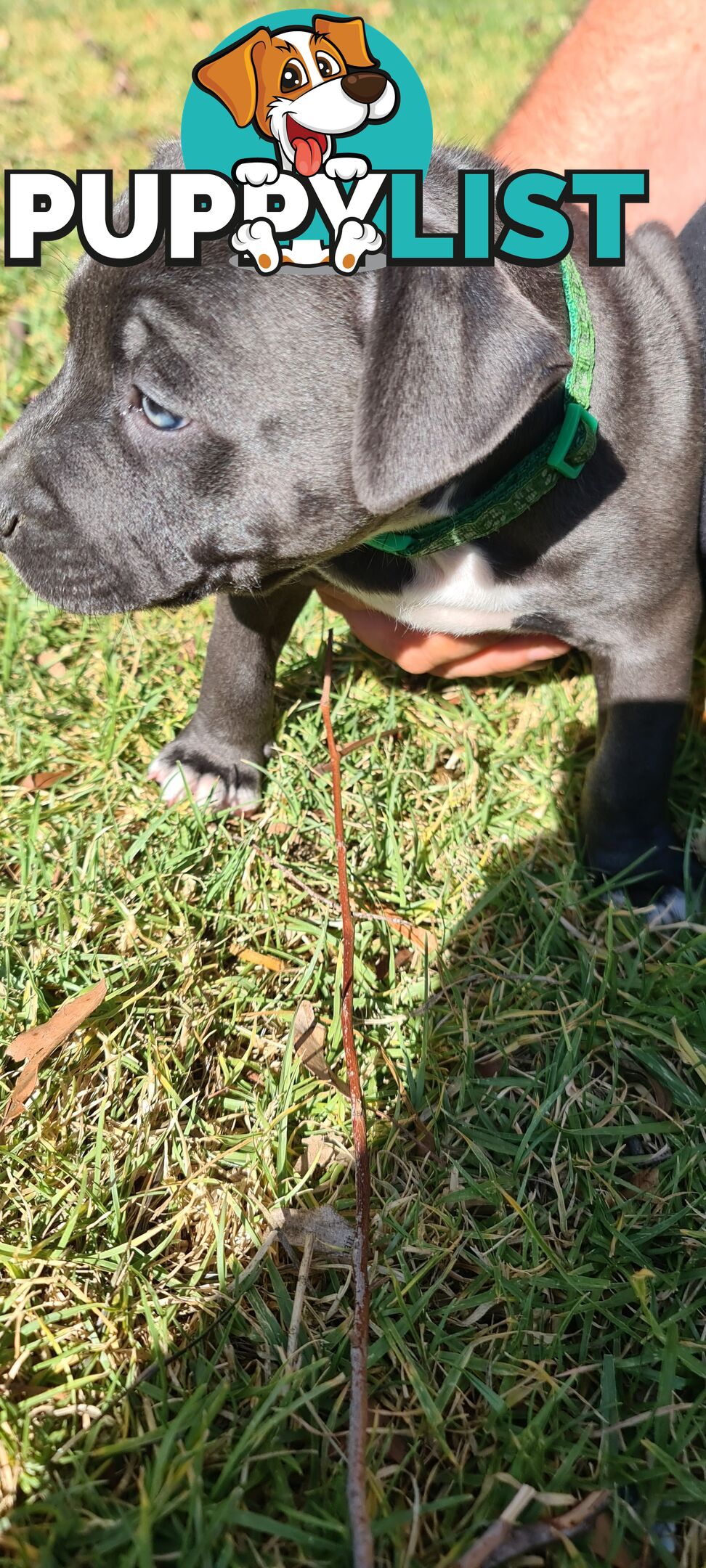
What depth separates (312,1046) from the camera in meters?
2.49

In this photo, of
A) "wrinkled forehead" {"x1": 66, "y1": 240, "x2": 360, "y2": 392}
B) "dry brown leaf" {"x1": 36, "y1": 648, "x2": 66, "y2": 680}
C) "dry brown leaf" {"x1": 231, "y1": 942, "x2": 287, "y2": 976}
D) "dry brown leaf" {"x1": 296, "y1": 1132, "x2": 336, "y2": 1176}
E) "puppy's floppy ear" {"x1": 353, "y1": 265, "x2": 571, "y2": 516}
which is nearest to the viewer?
"puppy's floppy ear" {"x1": 353, "y1": 265, "x2": 571, "y2": 516}

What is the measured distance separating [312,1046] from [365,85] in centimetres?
196

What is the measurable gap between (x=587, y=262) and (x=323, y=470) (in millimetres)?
883

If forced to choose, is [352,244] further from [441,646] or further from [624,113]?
[624,113]

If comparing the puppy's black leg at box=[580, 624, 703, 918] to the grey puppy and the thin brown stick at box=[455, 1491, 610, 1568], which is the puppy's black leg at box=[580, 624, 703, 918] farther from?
the thin brown stick at box=[455, 1491, 610, 1568]

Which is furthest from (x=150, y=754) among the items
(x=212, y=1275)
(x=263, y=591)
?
(x=212, y=1275)

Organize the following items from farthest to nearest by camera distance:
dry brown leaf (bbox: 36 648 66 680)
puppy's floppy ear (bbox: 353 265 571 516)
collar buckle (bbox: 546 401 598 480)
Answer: dry brown leaf (bbox: 36 648 66 680), collar buckle (bbox: 546 401 598 480), puppy's floppy ear (bbox: 353 265 571 516)

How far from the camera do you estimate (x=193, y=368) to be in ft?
6.75

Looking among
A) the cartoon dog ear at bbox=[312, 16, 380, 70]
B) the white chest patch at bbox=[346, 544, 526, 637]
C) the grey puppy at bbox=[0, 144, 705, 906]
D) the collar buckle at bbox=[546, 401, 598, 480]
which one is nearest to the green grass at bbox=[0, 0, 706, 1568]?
the grey puppy at bbox=[0, 144, 705, 906]

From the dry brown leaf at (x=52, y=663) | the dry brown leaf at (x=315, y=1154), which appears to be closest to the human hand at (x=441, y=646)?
the dry brown leaf at (x=52, y=663)

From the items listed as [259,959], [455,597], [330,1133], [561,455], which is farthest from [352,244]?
[330,1133]

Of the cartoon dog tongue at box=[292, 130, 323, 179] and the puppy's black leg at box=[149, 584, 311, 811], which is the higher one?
the cartoon dog tongue at box=[292, 130, 323, 179]

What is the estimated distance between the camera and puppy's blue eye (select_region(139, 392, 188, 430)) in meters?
2.12

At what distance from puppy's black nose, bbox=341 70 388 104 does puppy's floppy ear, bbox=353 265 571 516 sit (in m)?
0.43
